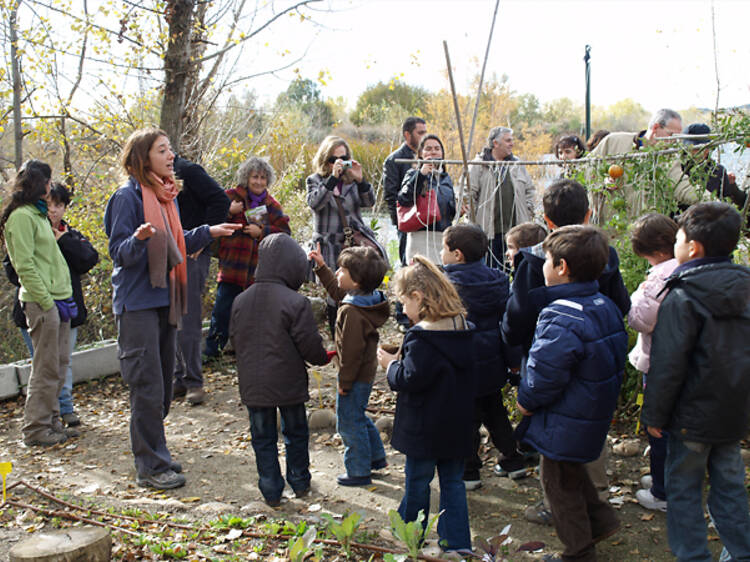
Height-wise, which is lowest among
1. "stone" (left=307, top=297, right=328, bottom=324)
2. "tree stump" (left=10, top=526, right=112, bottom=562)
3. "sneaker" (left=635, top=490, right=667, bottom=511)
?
"sneaker" (left=635, top=490, right=667, bottom=511)

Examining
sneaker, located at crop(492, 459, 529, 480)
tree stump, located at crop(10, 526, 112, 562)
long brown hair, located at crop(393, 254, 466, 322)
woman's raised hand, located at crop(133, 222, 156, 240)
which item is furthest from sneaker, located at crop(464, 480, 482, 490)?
woman's raised hand, located at crop(133, 222, 156, 240)

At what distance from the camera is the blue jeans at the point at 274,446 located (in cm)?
370

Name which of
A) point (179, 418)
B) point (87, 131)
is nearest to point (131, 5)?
point (87, 131)

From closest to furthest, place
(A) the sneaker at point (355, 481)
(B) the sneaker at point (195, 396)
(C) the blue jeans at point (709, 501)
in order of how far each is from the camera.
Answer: (C) the blue jeans at point (709, 501) → (A) the sneaker at point (355, 481) → (B) the sneaker at point (195, 396)

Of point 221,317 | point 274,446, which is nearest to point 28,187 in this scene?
point 221,317

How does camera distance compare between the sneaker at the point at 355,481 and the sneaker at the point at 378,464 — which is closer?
the sneaker at the point at 355,481

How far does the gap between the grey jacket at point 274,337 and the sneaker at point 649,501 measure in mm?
1911

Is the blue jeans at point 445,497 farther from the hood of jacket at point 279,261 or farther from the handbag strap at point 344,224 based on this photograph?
the handbag strap at point 344,224

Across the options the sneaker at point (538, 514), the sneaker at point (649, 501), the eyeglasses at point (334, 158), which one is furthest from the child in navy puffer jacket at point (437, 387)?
the eyeglasses at point (334, 158)

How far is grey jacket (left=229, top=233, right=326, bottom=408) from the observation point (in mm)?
3637

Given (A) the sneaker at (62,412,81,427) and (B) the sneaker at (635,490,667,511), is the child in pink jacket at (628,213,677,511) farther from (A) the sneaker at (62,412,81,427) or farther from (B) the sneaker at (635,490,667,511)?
(A) the sneaker at (62,412,81,427)

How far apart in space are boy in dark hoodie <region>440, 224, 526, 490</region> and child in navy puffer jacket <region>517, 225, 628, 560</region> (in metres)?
0.72

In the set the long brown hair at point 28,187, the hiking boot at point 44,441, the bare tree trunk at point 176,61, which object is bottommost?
the hiking boot at point 44,441

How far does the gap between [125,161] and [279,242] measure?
3.65 ft
